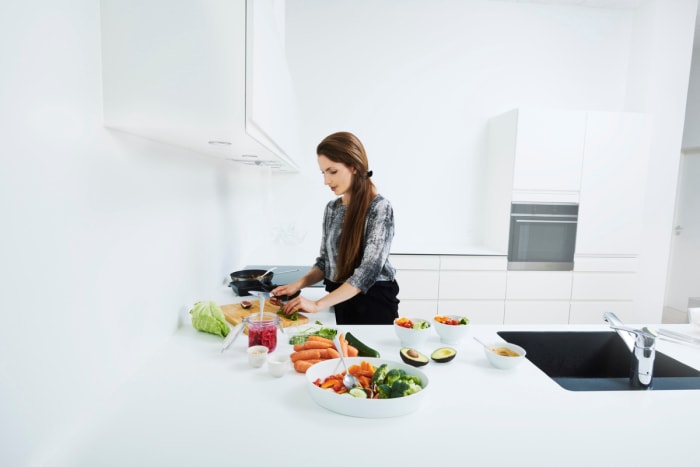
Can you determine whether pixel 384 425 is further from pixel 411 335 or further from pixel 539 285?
pixel 539 285

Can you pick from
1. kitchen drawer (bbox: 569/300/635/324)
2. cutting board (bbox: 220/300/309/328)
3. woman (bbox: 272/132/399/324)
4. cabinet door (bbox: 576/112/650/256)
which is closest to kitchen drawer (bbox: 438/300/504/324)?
kitchen drawer (bbox: 569/300/635/324)

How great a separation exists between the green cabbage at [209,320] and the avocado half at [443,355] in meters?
0.70

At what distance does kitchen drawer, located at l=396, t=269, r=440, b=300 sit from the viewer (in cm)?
327

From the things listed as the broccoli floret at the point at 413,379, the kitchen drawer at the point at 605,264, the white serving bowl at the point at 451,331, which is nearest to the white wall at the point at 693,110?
the kitchen drawer at the point at 605,264

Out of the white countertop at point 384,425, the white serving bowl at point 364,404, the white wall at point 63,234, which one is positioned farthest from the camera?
the white serving bowl at point 364,404

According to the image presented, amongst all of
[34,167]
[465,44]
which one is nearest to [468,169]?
[465,44]

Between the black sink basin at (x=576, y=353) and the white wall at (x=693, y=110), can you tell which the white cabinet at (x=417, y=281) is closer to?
the black sink basin at (x=576, y=353)

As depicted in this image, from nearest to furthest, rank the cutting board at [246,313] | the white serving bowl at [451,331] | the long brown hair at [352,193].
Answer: the white serving bowl at [451,331] < the cutting board at [246,313] < the long brown hair at [352,193]

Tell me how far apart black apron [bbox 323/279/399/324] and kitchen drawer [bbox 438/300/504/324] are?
1674mm

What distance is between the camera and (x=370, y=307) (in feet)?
5.72

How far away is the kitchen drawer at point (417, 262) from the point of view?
3248 millimetres

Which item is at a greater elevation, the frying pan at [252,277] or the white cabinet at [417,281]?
the frying pan at [252,277]

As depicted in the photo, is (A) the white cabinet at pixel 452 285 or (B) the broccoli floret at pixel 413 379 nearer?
(B) the broccoli floret at pixel 413 379

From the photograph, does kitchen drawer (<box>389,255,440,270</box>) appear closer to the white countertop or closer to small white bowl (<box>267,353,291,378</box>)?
the white countertop
